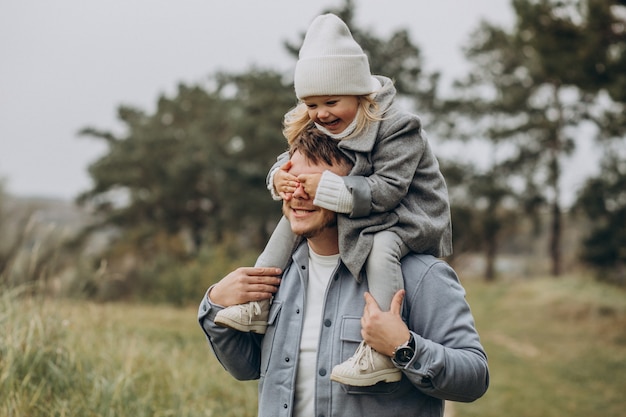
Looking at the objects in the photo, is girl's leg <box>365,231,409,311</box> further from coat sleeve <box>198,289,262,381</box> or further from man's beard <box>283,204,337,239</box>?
coat sleeve <box>198,289,262,381</box>

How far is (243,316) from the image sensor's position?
2.43 meters

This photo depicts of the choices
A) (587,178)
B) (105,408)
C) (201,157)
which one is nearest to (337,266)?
(105,408)

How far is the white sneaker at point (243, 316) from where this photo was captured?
95.5 inches

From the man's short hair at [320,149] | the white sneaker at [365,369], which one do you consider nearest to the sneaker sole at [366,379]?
the white sneaker at [365,369]

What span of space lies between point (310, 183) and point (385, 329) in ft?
1.68

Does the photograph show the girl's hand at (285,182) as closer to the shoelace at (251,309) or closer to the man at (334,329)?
the man at (334,329)

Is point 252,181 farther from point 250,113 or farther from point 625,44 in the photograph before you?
point 625,44

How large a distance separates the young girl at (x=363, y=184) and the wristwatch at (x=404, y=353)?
6cm

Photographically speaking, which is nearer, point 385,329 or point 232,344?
point 385,329

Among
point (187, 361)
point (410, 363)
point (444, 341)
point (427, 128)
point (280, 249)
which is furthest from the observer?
point (427, 128)

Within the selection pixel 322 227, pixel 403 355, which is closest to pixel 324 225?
pixel 322 227

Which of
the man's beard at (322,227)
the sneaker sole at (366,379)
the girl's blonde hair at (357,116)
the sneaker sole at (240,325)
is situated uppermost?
the girl's blonde hair at (357,116)

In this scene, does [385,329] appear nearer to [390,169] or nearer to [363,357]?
[363,357]

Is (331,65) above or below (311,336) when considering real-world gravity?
above
